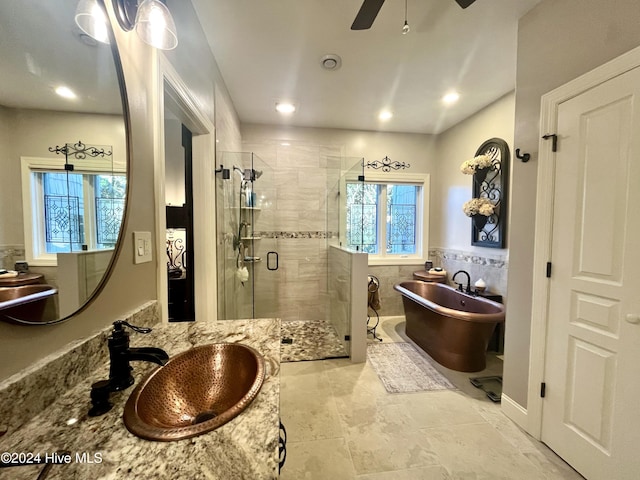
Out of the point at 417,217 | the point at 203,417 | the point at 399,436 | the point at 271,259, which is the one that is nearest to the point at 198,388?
the point at 203,417

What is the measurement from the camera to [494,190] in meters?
2.78

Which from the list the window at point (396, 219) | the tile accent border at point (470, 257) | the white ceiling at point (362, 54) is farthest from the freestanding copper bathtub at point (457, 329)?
the white ceiling at point (362, 54)

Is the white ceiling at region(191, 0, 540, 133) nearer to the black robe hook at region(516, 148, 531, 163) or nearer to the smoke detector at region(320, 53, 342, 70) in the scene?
the smoke detector at region(320, 53, 342, 70)

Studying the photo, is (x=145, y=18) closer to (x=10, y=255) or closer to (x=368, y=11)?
(x=10, y=255)

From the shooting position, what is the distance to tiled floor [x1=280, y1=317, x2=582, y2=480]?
1.41 metres

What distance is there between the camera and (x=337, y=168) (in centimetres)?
337

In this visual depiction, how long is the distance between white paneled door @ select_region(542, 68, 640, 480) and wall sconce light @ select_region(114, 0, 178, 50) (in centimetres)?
213

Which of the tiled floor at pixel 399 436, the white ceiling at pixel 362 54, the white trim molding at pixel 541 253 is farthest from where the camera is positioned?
the white ceiling at pixel 362 54

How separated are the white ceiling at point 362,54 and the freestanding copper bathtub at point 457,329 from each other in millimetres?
2298

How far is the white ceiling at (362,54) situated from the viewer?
1.66m

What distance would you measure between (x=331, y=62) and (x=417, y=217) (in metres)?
2.58

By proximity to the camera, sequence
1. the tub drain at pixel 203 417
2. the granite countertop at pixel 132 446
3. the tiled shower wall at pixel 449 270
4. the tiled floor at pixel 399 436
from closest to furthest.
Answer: the granite countertop at pixel 132 446 < the tub drain at pixel 203 417 < the tiled floor at pixel 399 436 < the tiled shower wall at pixel 449 270

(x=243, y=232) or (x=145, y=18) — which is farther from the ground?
(x=145, y=18)

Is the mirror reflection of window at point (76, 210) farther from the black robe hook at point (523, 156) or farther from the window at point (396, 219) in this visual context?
the window at point (396, 219)
